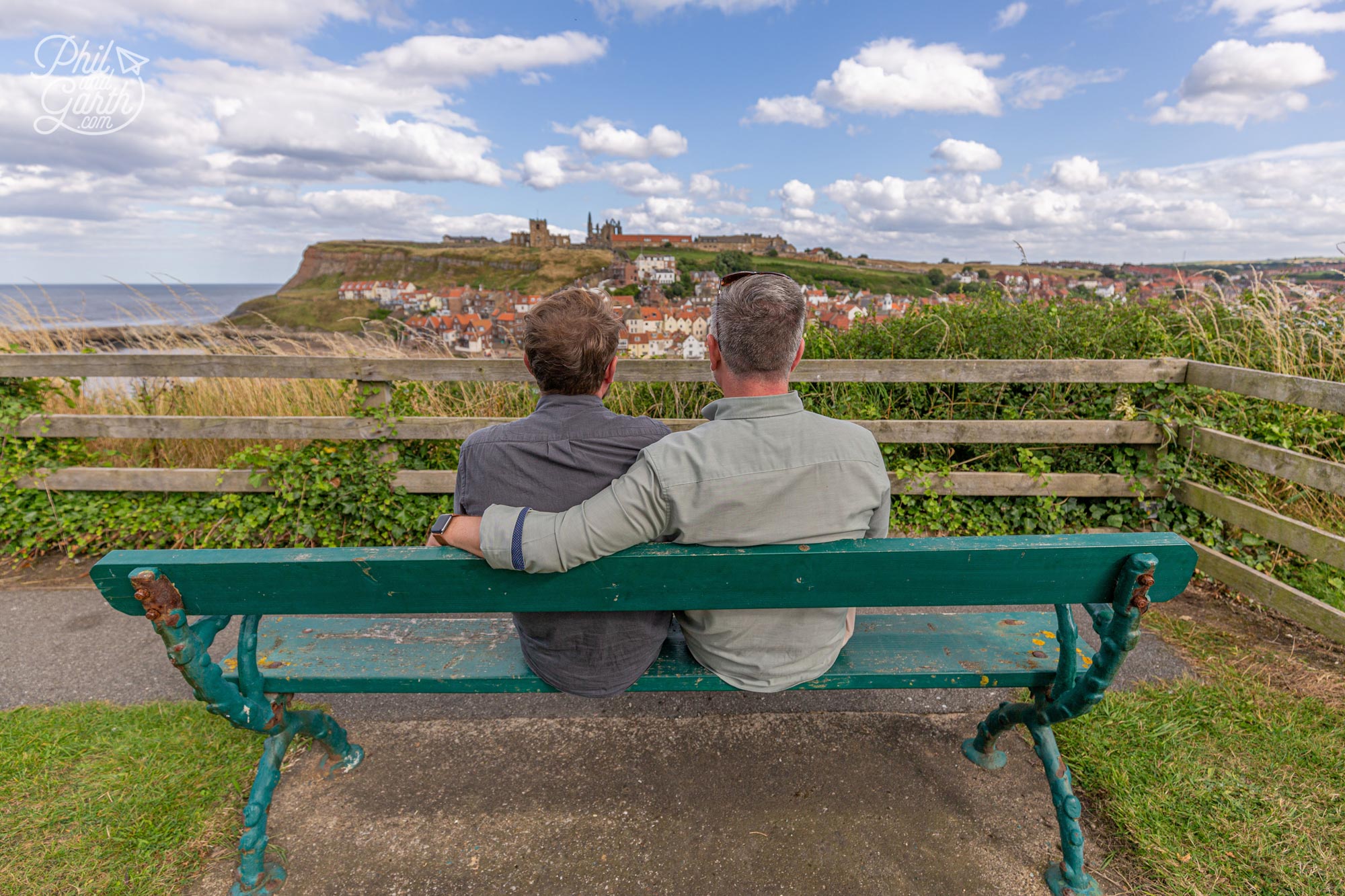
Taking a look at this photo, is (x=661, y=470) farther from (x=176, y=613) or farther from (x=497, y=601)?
(x=176, y=613)

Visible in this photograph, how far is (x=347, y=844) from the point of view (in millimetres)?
2215

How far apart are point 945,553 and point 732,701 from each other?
1.59m

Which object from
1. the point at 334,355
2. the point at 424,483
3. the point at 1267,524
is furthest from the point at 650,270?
the point at 1267,524

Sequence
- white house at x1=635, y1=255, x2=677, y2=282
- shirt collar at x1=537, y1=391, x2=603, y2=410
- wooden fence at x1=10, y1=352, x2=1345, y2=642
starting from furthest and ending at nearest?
white house at x1=635, y1=255, x2=677, y2=282, wooden fence at x1=10, y1=352, x2=1345, y2=642, shirt collar at x1=537, y1=391, x2=603, y2=410

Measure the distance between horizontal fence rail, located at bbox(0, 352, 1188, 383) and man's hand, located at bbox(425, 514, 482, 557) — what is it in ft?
8.16

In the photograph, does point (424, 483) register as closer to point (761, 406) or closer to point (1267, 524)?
point (761, 406)

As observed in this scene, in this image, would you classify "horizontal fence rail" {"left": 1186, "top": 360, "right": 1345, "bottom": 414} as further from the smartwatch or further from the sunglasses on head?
the smartwatch

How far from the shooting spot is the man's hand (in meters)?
1.64

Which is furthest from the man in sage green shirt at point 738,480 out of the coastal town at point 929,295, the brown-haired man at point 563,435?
the coastal town at point 929,295

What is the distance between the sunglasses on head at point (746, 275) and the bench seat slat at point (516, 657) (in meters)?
1.15

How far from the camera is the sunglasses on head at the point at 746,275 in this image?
1727 millimetres

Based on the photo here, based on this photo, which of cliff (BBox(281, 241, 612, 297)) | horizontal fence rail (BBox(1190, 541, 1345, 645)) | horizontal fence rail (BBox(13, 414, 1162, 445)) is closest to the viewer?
horizontal fence rail (BBox(1190, 541, 1345, 645))

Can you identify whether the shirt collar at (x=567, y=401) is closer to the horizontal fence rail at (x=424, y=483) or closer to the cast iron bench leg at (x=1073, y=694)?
the cast iron bench leg at (x=1073, y=694)

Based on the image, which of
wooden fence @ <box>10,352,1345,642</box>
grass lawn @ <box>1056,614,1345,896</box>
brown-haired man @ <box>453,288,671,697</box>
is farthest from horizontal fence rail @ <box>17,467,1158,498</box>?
brown-haired man @ <box>453,288,671,697</box>
